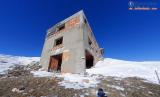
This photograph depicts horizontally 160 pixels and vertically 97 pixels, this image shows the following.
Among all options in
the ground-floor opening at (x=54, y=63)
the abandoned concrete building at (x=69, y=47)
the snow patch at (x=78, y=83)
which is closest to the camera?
the snow patch at (x=78, y=83)

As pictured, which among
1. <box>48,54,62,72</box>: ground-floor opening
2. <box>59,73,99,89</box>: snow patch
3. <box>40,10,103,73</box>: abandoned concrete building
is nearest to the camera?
<box>59,73,99,89</box>: snow patch

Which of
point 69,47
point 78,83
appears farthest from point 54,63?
point 78,83

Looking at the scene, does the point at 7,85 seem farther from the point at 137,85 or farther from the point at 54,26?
the point at 54,26

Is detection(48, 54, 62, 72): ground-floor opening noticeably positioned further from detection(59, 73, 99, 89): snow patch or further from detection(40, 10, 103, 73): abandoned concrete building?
detection(59, 73, 99, 89): snow patch

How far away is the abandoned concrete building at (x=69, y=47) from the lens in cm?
1606

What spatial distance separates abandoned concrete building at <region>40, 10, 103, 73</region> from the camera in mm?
16062

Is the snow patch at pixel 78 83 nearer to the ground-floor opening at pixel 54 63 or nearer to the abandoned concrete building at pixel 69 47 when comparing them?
the abandoned concrete building at pixel 69 47

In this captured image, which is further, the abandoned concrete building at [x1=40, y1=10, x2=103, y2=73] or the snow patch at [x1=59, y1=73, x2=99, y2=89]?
the abandoned concrete building at [x1=40, y1=10, x2=103, y2=73]

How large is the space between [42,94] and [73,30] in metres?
12.3

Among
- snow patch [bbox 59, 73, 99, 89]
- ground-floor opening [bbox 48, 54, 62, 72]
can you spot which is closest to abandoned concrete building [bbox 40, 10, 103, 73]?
ground-floor opening [bbox 48, 54, 62, 72]

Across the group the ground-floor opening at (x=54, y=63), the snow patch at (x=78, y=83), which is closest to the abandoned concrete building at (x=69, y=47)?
the ground-floor opening at (x=54, y=63)

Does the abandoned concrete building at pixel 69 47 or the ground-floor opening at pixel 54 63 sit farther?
the ground-floor opening at pixel 54 63

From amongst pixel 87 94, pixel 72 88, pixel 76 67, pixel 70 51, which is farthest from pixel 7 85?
pixel 70 51

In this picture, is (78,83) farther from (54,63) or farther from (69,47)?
(54,63)
